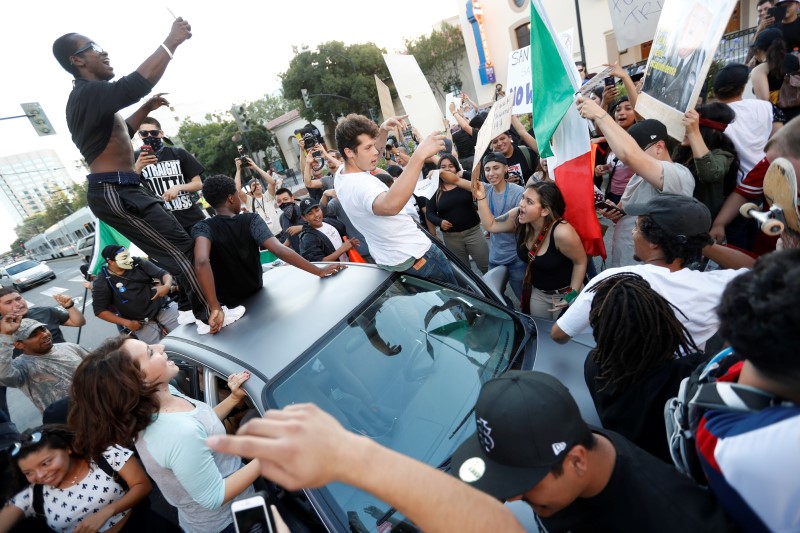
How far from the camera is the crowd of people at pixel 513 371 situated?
0.76 metres

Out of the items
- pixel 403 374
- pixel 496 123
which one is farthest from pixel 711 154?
pixel 403 374

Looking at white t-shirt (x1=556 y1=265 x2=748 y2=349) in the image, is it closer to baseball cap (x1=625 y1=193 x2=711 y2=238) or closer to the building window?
baseball cap (x1=625 y1=193 x2=711 y2=238)

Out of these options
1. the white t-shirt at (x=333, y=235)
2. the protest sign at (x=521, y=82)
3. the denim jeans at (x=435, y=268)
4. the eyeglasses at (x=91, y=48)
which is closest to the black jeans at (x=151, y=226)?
the eyeglasses at (x=91, y=48)

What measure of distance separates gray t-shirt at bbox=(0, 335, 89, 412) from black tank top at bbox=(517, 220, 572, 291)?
143 inches

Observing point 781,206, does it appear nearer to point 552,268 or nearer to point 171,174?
point 552,268

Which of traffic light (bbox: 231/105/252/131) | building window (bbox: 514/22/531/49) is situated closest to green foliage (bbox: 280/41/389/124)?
building window (bbox: 514/22/531/49)

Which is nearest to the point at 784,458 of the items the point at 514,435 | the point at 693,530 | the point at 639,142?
the point at 693,530

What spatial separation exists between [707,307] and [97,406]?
2551 millimetres

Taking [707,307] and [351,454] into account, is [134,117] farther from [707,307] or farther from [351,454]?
[707,307]

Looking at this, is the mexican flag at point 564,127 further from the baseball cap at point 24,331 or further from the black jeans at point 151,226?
the baseball cap at point 24,331

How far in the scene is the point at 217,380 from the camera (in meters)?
2.28

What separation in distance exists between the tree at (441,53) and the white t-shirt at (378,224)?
33.3 metres

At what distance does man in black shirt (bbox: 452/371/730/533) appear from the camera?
0.96 metres

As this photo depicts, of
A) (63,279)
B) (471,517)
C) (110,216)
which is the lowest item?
(63,279)
